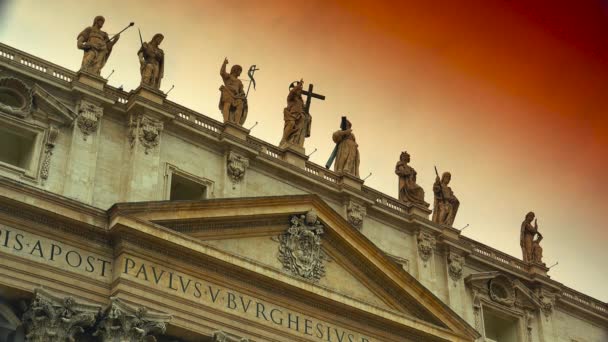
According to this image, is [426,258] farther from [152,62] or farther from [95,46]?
[95,46]

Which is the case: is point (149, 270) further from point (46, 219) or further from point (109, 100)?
point (109, 100)

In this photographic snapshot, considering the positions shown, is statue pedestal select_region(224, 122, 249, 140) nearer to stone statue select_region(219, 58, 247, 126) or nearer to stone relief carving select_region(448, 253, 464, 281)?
stone statue select_region(219, 58, 247, 126)

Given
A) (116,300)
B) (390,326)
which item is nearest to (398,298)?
(390,326)

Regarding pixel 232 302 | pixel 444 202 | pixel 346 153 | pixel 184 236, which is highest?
pixel 346 153

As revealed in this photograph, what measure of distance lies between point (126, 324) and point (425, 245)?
13074 mm

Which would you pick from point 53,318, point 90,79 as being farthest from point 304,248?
point 53,318

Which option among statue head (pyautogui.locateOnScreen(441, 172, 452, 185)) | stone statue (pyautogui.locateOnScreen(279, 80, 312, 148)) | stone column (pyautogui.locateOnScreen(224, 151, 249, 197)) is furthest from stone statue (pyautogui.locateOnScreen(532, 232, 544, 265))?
stone column (pyautogui.locateOnScreen(224, 151, 249, 197))

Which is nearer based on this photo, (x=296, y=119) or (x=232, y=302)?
(x=232, y=302)

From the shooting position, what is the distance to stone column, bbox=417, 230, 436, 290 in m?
36.8

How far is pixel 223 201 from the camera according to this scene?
3133 centimetres

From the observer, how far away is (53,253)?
92.4 ft

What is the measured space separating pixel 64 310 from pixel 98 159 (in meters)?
5.48

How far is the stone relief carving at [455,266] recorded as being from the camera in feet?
125

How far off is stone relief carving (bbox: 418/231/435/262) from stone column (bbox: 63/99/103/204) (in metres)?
12.1
